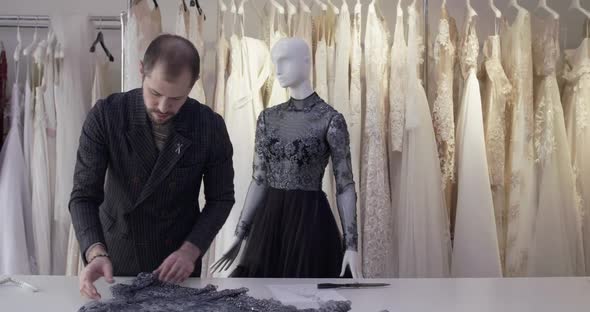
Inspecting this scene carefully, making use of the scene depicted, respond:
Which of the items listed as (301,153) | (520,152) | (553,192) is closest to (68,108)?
(301,153)

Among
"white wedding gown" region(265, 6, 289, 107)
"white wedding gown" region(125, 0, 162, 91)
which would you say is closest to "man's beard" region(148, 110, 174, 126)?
"white wedding gown" region(125, 0, 162, 91)

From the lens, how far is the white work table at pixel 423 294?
52.5 inches

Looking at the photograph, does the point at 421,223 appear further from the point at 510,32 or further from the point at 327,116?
the point at 510,32

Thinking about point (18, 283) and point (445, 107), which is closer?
point (18, 283)

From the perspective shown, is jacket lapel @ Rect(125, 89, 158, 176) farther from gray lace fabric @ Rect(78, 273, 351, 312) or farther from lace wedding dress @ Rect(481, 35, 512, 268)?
lace wedding dress @ Rect(481, 35, 512, 268)

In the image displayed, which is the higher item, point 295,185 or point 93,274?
point 295,185

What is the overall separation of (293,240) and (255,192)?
0.82 ft

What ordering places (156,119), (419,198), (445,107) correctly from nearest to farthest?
(156,119)
(419,198)
(445,107)

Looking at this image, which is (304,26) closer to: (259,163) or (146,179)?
(259,163)

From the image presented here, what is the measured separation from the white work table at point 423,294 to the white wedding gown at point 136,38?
51.0 inches

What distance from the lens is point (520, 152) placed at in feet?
9.80

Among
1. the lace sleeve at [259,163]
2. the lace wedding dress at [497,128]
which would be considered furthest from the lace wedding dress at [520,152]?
the lace sleeve at [259,163]

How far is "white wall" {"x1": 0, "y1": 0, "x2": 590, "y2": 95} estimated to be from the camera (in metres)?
3.40

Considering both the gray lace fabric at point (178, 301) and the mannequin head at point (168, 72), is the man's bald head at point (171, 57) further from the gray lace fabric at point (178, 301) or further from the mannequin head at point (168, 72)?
the gray lace fabric at point (178, 301)
